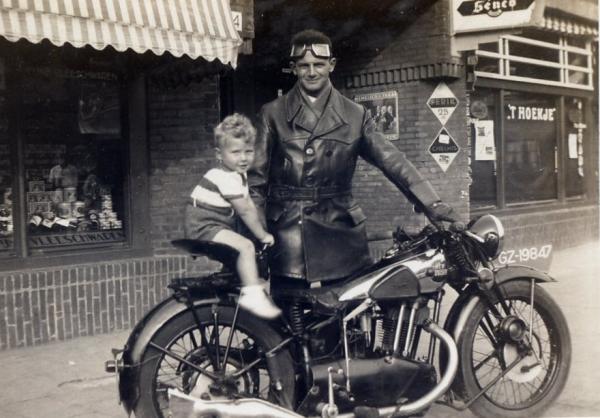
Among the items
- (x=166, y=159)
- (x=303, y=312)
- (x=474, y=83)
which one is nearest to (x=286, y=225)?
(x=303, y=312)

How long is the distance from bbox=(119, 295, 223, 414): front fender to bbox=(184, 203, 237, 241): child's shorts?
0.37 meters

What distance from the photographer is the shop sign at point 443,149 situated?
31.1 ft

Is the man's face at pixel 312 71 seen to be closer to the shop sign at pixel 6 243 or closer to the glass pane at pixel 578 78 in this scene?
the shop sign at pixel 6 243

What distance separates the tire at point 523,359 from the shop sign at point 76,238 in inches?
160

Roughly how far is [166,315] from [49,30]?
2833 millimetres

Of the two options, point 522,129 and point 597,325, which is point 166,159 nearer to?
point 597,325

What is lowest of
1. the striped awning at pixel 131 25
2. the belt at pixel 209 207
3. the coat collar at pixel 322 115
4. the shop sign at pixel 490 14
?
the belt at pixel 209 207

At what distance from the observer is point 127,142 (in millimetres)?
7625

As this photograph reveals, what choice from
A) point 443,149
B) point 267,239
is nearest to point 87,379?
point 267,239

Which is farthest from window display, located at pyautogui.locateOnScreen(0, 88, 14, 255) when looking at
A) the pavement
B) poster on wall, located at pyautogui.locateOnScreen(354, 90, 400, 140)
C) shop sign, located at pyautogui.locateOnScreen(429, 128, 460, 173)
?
shop sign, located at pyautogui.locateOnScreen(429, 128, 460, 173)

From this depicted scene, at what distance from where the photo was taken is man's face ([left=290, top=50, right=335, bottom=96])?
4188 millimetres

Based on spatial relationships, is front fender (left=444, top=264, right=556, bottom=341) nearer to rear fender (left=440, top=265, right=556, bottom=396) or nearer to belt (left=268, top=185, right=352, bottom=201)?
rear fender (left=440, top=265, right=556, bottom=396)

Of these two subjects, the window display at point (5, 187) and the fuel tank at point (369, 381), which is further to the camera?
the window display at point (5, 187)

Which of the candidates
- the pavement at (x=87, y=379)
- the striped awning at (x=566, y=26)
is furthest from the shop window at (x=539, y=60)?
the pavement at (x=87, y=379)
